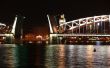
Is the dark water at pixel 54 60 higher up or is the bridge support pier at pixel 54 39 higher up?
the bridge support pier at pixel 54 39

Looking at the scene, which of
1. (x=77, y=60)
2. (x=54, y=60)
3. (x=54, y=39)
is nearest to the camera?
(x=54, y=60)

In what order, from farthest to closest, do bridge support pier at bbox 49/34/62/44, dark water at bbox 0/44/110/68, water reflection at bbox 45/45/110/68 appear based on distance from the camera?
bridge support pier at bbox 49/34/62/44, water reflection at bbox 45/45/110/68, dark water at bbox 0/44/110/68

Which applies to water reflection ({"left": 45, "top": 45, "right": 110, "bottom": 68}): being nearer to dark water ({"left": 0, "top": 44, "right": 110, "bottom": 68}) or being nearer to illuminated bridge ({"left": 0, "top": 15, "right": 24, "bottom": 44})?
dark water ({"left": 0, "top": 44, "right": 110, "bottom": 68})

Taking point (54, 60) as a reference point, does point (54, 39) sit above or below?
above

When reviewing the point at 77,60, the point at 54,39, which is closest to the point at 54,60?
the point at 77,60

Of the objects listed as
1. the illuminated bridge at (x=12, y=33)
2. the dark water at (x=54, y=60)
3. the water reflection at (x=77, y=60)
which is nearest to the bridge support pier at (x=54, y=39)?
the illuminated bridge at (x=12, y=33)

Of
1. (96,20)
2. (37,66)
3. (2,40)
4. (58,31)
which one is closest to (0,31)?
(2,40)

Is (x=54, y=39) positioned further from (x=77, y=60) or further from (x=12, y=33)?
(x=77, y=60)

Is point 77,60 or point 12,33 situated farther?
point 12,33

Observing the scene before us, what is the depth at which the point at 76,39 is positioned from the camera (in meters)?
190

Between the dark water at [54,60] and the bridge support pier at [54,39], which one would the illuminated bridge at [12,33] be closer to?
the bridge support pier at [54,39]

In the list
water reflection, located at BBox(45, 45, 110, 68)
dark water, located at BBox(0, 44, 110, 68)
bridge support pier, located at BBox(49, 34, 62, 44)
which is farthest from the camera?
bridge support pier, located at BBox(49, 34, 62, 44)

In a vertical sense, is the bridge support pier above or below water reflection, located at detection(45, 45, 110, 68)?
above

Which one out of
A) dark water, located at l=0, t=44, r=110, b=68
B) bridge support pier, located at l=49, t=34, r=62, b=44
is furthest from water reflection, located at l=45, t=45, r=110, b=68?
bridge support pier, located at l=49, t=34, r=62, b=44
